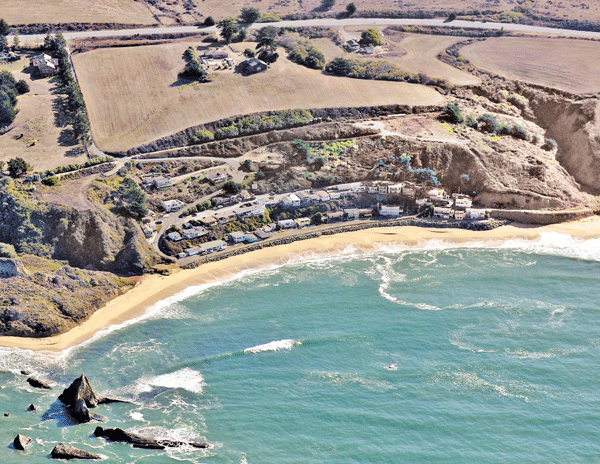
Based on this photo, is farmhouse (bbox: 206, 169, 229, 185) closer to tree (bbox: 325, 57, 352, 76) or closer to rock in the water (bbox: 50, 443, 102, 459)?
tree (bbox: 325, 57, 352, 76)

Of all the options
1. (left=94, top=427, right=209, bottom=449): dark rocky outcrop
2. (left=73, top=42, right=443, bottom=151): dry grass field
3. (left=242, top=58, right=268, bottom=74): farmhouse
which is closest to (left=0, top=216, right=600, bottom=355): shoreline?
(left=94, top=427, right=209, bottom=449): dark rocky outcrop

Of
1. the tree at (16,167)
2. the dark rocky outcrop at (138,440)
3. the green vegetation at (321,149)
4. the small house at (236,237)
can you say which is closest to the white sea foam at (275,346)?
the dark rocky outcrop at (138,440)

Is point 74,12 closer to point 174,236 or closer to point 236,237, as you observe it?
point 174,236

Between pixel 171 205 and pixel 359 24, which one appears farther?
pixel 359 24

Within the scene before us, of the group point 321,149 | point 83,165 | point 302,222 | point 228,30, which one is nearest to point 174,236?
point 302,222

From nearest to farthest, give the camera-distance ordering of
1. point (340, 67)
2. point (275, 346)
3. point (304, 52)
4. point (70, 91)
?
point (275, 346) → point (70, 91) → point (340, 67) → point (304, 52)

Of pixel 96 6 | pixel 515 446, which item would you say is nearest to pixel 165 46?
pixel 96 6

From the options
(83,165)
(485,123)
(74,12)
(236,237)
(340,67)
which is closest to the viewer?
(236,237)
